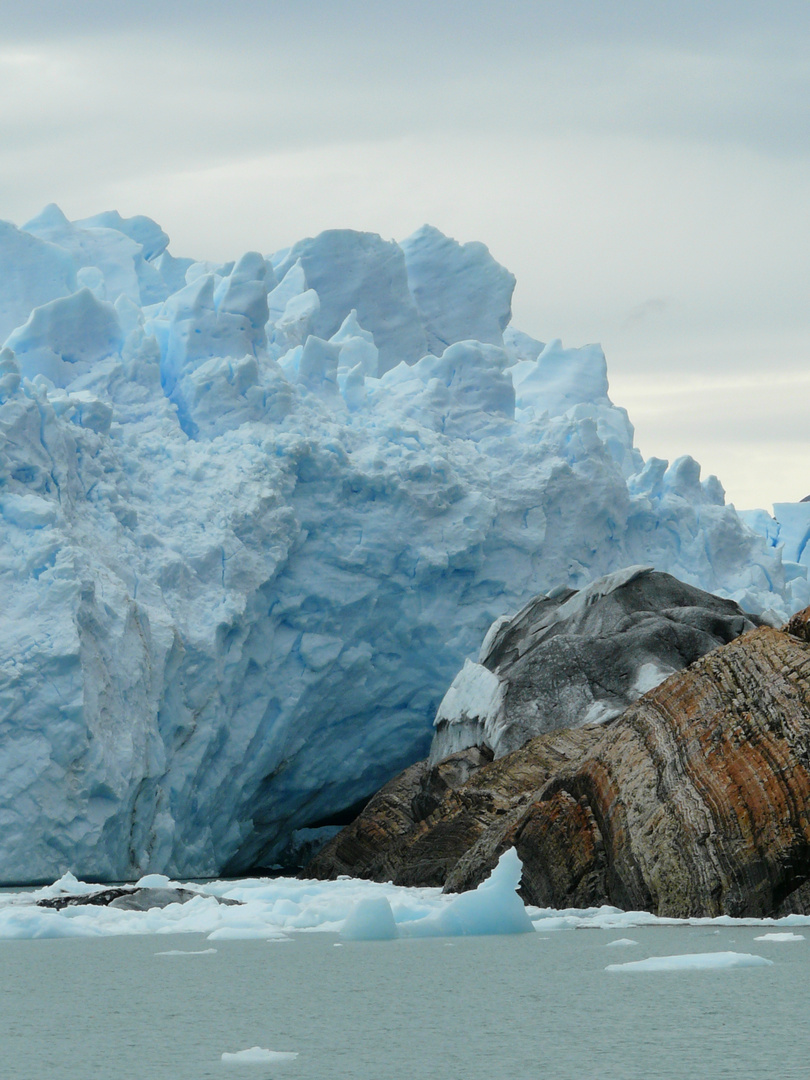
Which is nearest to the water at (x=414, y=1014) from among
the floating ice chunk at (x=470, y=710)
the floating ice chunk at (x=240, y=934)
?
the floating ice chunk at (x=240, y=934)

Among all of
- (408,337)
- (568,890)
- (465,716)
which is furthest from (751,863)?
(408,337)

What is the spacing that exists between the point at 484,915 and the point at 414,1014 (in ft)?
9.20

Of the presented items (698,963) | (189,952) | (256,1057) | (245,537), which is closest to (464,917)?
(189,952)

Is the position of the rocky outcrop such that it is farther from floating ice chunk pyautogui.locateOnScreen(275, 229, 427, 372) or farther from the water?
floating ice chunk pyautogui.locateOnScreen(275, 229, 427, 372)

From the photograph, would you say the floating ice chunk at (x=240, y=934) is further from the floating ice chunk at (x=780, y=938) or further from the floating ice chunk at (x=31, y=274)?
the floating ice chunk at (x=31, y=274)

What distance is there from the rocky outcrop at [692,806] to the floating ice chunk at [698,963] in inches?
96.0

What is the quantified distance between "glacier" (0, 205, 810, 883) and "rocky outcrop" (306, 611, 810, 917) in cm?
540

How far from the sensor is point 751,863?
7641 mm

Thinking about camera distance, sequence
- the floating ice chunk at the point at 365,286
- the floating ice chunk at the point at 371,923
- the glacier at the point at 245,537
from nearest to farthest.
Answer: the floating ice chunk at the point at 371,923
the glacier at the point at 245,537
the floating ice chunk at the point at 365,286

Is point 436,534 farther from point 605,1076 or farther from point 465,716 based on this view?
point 605,1076

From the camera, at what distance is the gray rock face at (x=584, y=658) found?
1442 centimetres

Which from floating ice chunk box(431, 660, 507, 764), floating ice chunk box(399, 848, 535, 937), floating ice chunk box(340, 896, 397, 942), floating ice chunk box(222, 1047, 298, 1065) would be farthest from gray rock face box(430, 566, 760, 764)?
floating ice chunk box(222, 1047, 298, 1065)

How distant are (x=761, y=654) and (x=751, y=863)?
161 cm

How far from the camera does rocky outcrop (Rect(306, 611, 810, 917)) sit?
7668 millimetres
